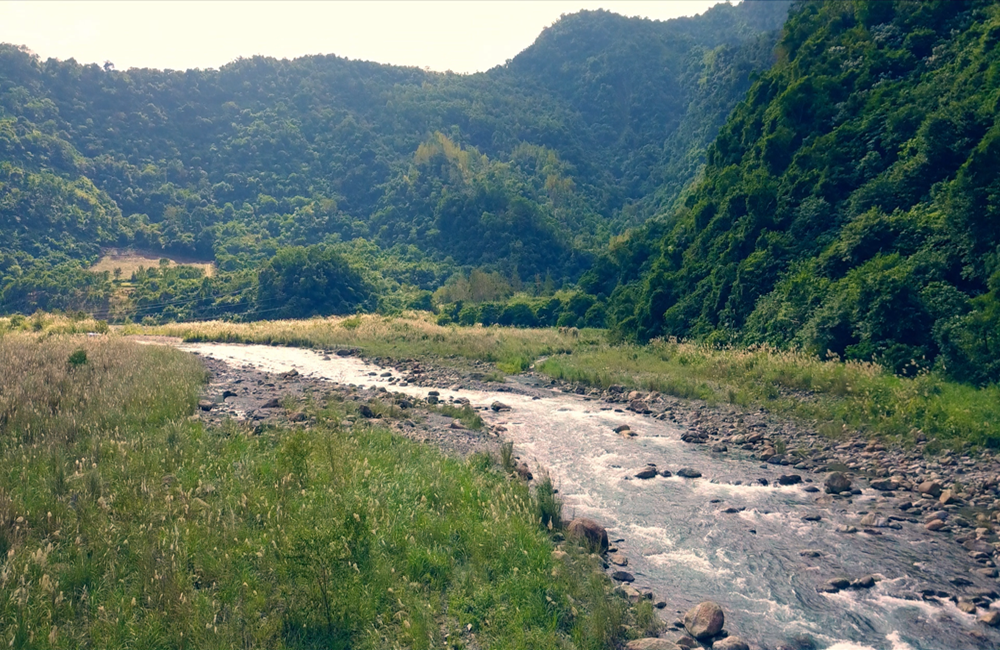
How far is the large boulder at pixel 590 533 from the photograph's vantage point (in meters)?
11.4

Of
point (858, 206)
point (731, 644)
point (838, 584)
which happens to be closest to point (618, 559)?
point (731, 644)

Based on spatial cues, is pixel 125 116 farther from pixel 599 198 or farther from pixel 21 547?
pixel 21 547

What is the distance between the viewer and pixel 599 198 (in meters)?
121

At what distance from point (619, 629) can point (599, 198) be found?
4572 inches

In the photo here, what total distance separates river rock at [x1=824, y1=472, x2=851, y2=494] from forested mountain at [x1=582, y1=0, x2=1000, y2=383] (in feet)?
24.7

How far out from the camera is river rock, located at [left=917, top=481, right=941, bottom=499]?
46.9 ft

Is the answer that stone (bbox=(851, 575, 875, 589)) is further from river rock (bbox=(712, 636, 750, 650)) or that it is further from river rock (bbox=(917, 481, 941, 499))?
river rock (bbox=(917, 481, 941, 499))

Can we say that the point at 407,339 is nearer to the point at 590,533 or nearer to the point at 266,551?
the point at 590,533

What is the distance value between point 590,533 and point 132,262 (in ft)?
335

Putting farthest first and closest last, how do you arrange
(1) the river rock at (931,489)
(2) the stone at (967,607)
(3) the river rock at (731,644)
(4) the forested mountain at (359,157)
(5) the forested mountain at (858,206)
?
(4) the forested mountain at (359,157) < (5) the forested mountain at (858,206) < (1) the river rock at (931,489) < (2) the stone at (967,607) < (3) the river rock at (731,644)

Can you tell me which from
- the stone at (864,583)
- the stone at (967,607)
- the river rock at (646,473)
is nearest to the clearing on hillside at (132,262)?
the river rock at (646,473)

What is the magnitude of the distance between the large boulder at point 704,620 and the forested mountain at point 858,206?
14.6 metres

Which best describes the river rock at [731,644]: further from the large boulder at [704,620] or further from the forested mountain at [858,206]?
the forested mountain at [858,206]

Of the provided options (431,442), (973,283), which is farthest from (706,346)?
(431,442)
